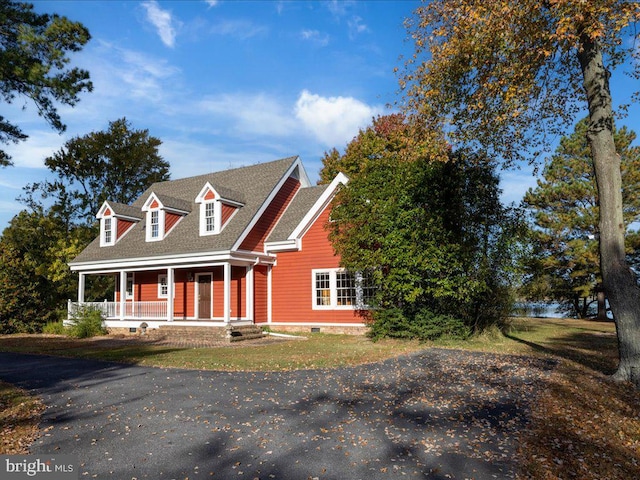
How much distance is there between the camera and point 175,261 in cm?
2166

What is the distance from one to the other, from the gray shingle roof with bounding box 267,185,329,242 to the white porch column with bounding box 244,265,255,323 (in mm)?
1917

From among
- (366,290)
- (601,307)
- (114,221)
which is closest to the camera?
(366,290)

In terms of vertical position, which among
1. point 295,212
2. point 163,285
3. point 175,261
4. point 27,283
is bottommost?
point 163,285

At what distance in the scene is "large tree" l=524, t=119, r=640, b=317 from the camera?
28219 mm

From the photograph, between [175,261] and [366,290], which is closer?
[366,290]

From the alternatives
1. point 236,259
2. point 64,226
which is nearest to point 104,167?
point 64,226

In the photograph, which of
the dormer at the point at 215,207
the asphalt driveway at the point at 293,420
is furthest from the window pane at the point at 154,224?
the asphalt driveway at the point at 293,420

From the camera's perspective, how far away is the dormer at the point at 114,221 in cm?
2589

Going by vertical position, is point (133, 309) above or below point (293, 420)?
above

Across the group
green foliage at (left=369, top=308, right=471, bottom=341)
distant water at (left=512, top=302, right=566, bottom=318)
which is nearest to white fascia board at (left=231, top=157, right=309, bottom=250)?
green foliage at (left=369, top=308, right=471, bottom=341)

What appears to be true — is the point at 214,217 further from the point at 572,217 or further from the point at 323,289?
the point at 572,217

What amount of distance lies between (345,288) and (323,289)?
3.90ft

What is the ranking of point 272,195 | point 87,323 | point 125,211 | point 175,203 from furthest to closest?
point 125,211
point 175,203
point 272,195
point 87,323

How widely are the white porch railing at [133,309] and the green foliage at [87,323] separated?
1.55 feet
